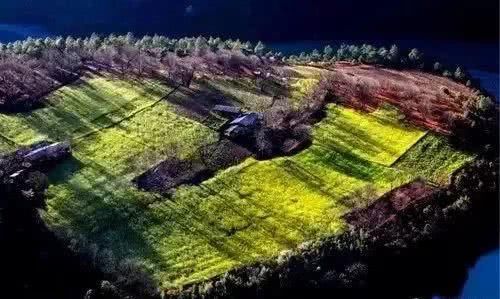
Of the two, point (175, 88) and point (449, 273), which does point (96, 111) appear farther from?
point (449, 273)

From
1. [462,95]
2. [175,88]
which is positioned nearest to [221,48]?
[175,88]

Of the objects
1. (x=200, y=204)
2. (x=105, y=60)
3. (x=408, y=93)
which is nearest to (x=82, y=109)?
(x=105, y=60)

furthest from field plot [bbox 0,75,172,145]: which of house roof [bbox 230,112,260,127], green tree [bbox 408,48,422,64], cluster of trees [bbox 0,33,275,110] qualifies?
green tree [bbox 408,48,422,64]

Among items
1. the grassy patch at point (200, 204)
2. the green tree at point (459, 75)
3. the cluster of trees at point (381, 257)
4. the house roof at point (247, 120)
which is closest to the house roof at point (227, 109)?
the house roof at point (247, 120)

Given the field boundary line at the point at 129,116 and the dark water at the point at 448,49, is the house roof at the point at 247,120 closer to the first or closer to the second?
the field boundary line at the point at 129,116

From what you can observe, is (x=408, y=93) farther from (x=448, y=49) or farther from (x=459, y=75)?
(x=448, y=49)
